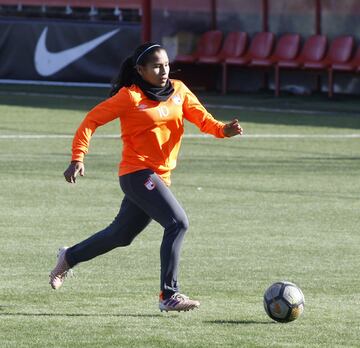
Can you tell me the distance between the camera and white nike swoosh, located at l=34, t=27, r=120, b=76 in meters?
34.8

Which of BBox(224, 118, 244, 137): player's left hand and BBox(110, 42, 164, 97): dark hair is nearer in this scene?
BBox(110, 42, 164, 97): dark hair

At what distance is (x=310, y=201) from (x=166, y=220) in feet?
20.0

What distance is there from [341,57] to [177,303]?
71.6ft

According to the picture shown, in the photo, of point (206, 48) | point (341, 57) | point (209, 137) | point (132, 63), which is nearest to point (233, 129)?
point (132, 63)

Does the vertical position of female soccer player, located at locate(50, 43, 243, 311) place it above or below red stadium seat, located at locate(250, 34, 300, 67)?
above

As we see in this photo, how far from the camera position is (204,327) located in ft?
27.9

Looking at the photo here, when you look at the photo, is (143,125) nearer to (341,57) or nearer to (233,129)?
(233,129)

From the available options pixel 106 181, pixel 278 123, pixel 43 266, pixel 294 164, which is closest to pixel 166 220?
pixel 43 266

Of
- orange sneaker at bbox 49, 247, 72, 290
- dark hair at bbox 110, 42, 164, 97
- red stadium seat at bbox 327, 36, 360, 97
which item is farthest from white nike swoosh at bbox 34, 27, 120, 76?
dark hair at bbox 110, 42, 164, 97

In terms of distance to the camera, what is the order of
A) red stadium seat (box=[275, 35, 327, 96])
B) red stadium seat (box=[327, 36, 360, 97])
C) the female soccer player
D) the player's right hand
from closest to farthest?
the player's right hand < the female soccer player < red stadium seat (box=[327, 36, 360, 97]) < red stadium seat (box=[275, 35, 327, 96])

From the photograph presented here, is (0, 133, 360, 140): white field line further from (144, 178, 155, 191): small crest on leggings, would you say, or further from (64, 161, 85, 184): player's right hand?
(64, 161, 85, 184): player's right hand

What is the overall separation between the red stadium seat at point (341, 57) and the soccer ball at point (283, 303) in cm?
2115

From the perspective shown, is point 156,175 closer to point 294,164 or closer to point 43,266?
point 43,266

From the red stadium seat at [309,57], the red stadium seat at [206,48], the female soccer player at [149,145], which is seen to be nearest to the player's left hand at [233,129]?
the female soccer player at [149,145]
